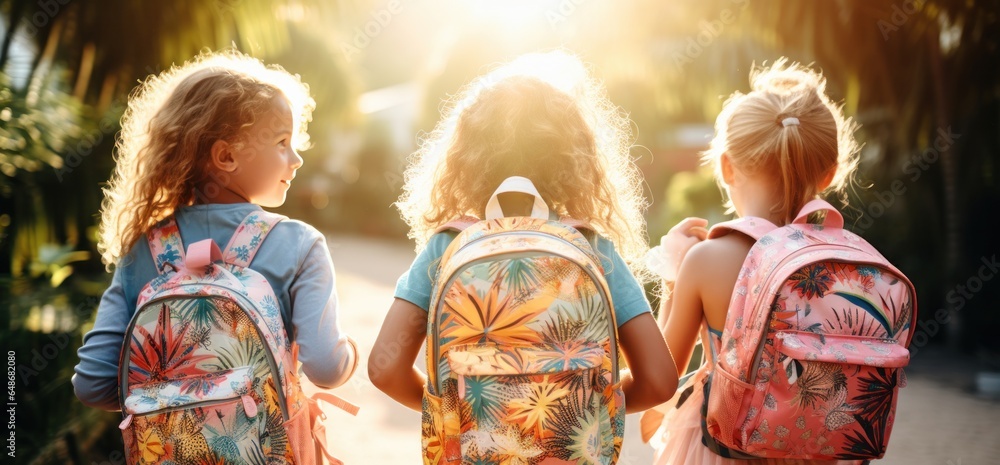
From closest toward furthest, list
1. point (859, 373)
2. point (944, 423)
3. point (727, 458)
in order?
point (859, 373), point (727, 458), point (944, 423)

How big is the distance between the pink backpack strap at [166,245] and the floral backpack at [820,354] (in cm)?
143

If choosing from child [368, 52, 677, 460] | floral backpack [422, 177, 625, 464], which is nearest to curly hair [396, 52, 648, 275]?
child [368, 52, 677, 460]

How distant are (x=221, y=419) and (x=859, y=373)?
5.00ft

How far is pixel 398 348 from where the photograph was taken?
202cm

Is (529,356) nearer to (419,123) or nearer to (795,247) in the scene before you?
(795,247)

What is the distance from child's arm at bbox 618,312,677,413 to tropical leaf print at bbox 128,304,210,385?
3.29ft

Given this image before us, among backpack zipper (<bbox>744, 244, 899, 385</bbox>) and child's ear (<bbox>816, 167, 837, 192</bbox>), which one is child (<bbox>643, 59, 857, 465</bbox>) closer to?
child's ear (<bbox>816, 167, 837, 192</bbox>)

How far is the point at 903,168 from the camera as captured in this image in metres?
7.78

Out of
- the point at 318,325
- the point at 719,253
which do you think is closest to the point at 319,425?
the point at 318,325

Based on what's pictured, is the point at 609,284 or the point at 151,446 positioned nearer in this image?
the point at 151,446

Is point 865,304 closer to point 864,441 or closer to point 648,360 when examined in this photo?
point 864,441

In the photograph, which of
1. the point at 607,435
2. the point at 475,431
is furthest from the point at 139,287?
the point at 607,435

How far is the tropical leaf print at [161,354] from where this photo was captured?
6.37 feet

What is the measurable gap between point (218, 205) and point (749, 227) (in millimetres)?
1404
